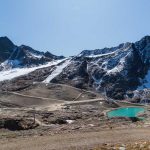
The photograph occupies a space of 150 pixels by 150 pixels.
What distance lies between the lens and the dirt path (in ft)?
82.4

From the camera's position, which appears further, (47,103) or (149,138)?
(47,103)

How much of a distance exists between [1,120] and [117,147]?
142ft

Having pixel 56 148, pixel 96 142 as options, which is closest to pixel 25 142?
pixel 56 148

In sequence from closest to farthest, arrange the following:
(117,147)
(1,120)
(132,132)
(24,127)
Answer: (117,147), (132,132), (24,127), (1,120)

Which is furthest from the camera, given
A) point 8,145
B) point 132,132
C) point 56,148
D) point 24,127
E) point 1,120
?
point 1,120

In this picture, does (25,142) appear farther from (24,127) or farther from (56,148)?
(24,127)

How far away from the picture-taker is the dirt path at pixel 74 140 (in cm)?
2512

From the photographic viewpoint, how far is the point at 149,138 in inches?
1057

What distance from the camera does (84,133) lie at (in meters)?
29.8

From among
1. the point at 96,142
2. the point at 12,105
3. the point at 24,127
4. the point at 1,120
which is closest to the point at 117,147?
the point at 96,142

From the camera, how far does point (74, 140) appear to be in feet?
87.8

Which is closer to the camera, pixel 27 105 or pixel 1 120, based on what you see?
pixel 1 120

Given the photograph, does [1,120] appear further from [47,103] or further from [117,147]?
[47,103]

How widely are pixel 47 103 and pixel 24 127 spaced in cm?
13752
